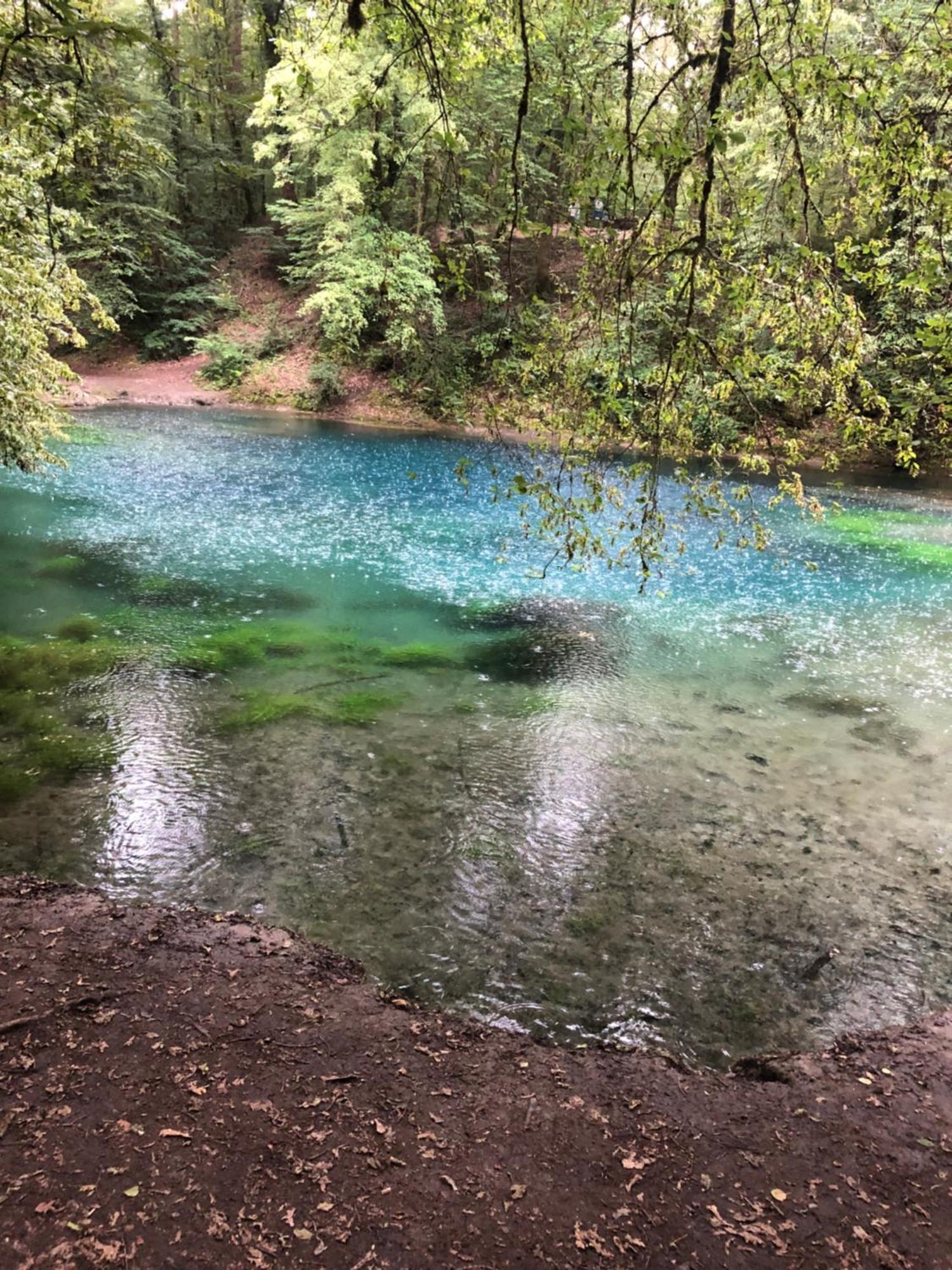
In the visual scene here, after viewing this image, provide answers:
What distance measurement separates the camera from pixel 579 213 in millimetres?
4379

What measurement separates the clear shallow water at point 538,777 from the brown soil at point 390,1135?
575 millimetres

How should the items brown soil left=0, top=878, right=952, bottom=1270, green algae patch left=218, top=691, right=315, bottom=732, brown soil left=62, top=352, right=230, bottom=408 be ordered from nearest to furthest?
brown soil left=0, top=878, right=952, bottom=1270
green algae patch left=218, top=691, right=315, bottom=732
brown soil left=62, top=352, right=230, bottom=408

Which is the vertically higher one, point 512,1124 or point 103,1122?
point 103,1122

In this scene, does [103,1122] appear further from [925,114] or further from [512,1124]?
[925,114]

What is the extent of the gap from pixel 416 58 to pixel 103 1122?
565cm

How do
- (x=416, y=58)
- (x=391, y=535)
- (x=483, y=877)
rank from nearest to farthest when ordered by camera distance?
(x=416, y=58) → (x=483, y=877) → (x=391, y=535)

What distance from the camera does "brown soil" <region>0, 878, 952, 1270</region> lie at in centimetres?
294

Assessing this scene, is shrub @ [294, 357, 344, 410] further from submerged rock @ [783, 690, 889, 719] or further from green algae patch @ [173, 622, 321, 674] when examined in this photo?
submerged rock @ [783, 690, 889, 719]

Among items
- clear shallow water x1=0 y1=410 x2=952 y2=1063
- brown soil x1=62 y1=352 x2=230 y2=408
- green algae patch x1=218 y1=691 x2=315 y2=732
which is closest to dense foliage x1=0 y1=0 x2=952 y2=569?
clear shallow water x1=0 y1=410 x2=952 y2=1063

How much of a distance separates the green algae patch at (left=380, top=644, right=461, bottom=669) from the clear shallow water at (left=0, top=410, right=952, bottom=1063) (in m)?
0.12

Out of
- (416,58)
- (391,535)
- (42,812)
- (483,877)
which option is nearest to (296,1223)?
(483,877)

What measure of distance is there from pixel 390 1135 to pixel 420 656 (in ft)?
23.9

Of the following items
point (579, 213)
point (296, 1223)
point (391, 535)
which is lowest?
point (296, 1223)

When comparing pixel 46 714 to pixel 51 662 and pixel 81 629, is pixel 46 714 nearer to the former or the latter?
pixel 51 662
